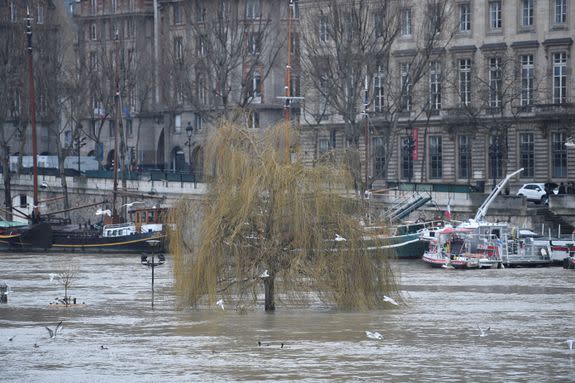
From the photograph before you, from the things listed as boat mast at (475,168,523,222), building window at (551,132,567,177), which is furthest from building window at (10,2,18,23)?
boat mast at (475,168,523,222)

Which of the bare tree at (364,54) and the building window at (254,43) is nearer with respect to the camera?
the bare tree at (364,54)

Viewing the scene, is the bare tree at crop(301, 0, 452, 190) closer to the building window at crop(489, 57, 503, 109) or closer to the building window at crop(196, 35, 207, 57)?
the building window at crop(489, 57, 503, 109)

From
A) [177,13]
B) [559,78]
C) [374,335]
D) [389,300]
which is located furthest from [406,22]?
[374,335]

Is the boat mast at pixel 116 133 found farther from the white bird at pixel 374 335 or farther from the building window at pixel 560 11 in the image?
the white bird at pixel 374 335

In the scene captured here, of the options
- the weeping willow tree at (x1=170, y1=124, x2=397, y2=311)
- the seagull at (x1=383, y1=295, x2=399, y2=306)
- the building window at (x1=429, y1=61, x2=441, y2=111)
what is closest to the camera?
the weeping willow tree at (x1=170, y1=124, x2=397, y2=311)

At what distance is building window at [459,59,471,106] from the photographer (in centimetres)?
10106

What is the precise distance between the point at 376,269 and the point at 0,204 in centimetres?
6543

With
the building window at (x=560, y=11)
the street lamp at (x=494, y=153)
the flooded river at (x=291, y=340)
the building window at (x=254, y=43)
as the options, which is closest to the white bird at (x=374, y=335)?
the flooded river at (x=291, y=340)

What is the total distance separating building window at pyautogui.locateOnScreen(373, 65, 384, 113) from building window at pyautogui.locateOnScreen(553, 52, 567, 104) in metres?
8.98

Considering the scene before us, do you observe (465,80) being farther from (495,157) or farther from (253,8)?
(253,8)

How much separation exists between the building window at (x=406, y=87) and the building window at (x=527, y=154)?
20.7 feet

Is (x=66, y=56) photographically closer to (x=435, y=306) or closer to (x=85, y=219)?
(x=85, y=219)

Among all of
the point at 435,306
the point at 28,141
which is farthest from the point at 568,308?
the point at 28,141

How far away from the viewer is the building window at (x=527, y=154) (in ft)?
326
